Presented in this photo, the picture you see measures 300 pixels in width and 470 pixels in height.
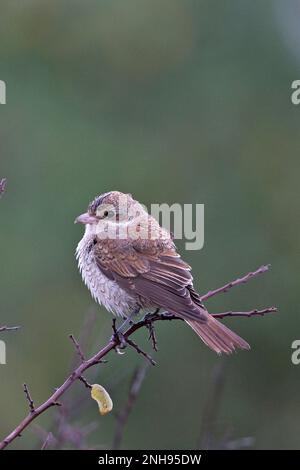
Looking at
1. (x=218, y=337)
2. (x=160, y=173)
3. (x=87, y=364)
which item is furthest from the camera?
(x=160, y=173)

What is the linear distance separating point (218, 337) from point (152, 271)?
612 mm

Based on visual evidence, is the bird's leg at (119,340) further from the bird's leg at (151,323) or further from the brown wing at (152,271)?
the brown wing at (152,271)

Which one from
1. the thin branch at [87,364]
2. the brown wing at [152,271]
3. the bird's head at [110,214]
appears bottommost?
the thin branch at [87,364]

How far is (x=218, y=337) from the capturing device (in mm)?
4312

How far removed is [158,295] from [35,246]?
470 cm

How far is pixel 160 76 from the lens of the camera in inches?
433

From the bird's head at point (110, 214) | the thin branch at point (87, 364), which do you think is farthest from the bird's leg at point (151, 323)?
the bird's head at point (110, 214)

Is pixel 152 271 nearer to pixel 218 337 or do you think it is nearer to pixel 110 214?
pixel 110 214

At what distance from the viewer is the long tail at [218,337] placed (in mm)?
4242

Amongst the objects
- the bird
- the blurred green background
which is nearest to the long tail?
the bird

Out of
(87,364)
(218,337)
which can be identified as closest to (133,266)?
(218,337)

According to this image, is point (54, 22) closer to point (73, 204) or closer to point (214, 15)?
point (214, 15)

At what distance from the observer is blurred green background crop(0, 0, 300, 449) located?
8828 millimetres

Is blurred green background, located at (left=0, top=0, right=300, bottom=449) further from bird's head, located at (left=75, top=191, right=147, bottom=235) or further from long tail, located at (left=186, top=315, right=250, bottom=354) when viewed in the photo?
long tail, located at (left=186, top=315, right=250, bottom=354)
